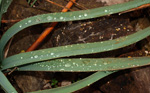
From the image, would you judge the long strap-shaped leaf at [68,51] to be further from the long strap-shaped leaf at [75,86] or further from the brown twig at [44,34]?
the brown twig at [44,34]

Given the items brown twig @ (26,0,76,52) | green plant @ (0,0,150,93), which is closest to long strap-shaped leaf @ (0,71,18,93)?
green plant @ (0,0,150,93)

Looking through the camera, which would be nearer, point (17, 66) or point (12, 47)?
point (17, 66)

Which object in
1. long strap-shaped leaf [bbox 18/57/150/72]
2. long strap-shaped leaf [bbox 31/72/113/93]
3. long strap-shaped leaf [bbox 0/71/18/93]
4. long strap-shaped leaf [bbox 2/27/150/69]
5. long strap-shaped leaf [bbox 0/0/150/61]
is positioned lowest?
long strap-shaped leaf [bbox 31/72/113/93]

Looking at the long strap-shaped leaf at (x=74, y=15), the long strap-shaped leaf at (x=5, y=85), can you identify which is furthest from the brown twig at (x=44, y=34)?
the long strap-shaped leaf at (x=5, y=85)

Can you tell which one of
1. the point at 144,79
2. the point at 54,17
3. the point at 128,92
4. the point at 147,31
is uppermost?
the point at 54,17

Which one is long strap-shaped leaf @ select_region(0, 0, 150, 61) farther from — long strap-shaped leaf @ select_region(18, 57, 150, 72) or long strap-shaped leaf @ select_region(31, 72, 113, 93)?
long strap-shaped leaf @ select_region(31, 72, 113, 93)

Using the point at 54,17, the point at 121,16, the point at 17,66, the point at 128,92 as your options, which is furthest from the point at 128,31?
the point at 17,66

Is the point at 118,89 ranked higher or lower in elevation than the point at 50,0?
lower

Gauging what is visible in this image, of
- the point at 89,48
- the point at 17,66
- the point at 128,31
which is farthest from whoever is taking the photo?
the point at 128,31

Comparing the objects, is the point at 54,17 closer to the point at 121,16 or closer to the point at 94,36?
the point at 94,36
